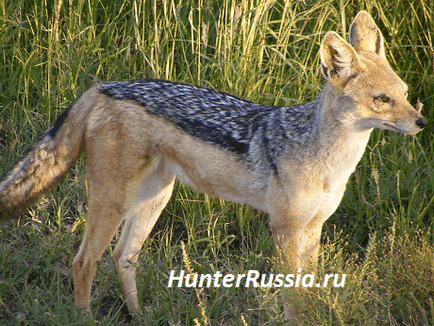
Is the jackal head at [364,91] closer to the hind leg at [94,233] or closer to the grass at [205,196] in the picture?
the grass at [205,196]

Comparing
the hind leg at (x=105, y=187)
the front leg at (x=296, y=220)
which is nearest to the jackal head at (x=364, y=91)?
the front leg at (x=296, y=220)

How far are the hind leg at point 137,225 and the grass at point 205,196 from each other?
0.13 metres

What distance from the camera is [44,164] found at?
411 centimetres

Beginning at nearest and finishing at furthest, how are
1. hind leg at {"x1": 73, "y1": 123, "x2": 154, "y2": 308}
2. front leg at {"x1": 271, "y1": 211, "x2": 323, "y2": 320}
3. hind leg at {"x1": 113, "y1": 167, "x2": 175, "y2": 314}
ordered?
front leg at {"x1": 271, "y1": 211, "x2": 323, "y2": 320} → hind leg at {"x1": 73, "y1": 123, "x2": 154, "y2": 308} → hind leg at {"x1": 113, "y1": 167, "x2": 175, "y2": 314}

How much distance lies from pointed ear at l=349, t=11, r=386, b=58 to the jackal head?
0.27 meters

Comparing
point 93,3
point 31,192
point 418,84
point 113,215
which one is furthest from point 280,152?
point 93,3

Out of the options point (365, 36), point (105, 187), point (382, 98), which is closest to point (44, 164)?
point (105, 187)

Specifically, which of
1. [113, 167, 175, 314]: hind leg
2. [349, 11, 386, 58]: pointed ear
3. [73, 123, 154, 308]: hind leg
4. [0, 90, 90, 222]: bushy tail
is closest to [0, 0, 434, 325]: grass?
[113, 167, 175, 314]: hind leg

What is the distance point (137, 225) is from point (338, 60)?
1.89m

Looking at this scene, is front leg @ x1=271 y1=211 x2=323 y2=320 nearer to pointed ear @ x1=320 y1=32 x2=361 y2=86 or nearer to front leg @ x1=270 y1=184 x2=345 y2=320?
front leg @ x1=270 y1=184 x2=345 y2=320

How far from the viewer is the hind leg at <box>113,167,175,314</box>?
14.3 ft

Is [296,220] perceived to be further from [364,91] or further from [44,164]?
[44,164]

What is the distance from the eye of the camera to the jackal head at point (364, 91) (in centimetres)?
361

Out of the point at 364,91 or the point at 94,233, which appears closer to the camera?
the point at 364,91
